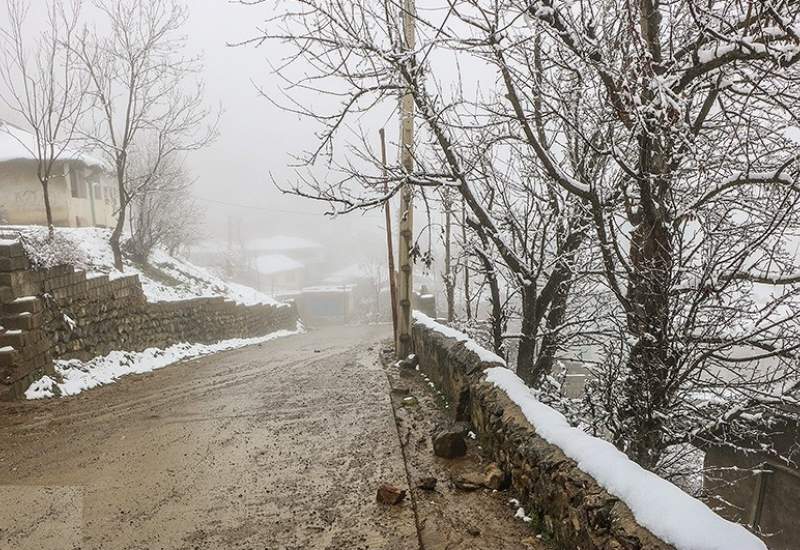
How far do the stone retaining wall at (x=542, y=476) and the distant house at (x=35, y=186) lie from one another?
733 inches

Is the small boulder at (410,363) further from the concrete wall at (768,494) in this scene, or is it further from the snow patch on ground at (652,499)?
the snow patch on ground at (652,499)

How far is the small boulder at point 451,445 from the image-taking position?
434cm

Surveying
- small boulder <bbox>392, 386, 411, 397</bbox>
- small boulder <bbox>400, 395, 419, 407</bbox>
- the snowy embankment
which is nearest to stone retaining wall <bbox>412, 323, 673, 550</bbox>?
small boulder <bbox>400, 395, 419, 407</bbox>

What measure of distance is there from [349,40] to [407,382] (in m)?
4.63

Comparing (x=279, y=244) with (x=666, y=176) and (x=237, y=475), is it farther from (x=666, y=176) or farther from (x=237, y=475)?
(x=666, y=176)

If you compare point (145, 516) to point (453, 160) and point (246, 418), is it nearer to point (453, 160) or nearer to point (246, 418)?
point (246, 418)

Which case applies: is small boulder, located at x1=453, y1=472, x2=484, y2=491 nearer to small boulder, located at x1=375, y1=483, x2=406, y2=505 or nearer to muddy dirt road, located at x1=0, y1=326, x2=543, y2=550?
muddy dirt road, located at x1=0, y1=326, x2=543, y2=550

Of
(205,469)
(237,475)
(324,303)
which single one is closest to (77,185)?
(205,469)

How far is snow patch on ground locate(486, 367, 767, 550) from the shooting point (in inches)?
72.1

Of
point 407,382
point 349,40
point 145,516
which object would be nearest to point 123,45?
point 349,40

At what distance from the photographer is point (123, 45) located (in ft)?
47.2

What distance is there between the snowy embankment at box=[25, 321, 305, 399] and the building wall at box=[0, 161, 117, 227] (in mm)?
8833

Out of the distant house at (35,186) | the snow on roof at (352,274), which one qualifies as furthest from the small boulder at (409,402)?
the snow on roof at (352,274)

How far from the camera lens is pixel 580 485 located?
2531 mm
